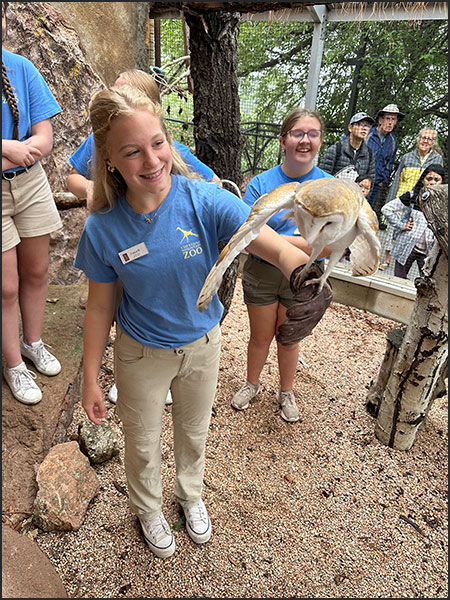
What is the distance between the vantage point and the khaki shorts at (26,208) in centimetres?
167

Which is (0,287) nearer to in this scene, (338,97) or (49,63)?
(49,63)

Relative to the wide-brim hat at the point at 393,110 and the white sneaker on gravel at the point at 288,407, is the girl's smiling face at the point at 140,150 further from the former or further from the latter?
the wide-brim hat at the point at 393,110

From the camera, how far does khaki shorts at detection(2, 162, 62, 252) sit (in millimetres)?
1668

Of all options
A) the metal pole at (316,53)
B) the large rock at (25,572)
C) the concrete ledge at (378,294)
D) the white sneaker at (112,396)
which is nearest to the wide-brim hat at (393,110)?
the metal pole at (316,53)

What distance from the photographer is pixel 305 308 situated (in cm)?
79

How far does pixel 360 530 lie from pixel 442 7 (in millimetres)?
3641

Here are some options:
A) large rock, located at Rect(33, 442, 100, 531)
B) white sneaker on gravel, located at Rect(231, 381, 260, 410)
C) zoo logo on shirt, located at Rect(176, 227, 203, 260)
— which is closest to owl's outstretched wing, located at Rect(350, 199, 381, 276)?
zoo logo on shirt, located at Rect(176, 227, 203, 260)

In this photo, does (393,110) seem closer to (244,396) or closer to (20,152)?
(244,396)

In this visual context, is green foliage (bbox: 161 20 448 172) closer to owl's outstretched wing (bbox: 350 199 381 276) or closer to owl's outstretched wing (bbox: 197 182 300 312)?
owl's outstretched wing (bbox: 350 199 381 276)

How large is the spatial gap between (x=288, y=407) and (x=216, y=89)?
69.8 inches

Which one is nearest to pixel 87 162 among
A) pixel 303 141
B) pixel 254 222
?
pixel 303 141

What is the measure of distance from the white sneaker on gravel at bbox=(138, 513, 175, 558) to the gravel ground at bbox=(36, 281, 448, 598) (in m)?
0.05

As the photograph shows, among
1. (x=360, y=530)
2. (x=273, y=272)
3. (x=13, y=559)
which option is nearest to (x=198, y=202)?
(x=273, y=272)

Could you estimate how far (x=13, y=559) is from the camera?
130 centimetres
